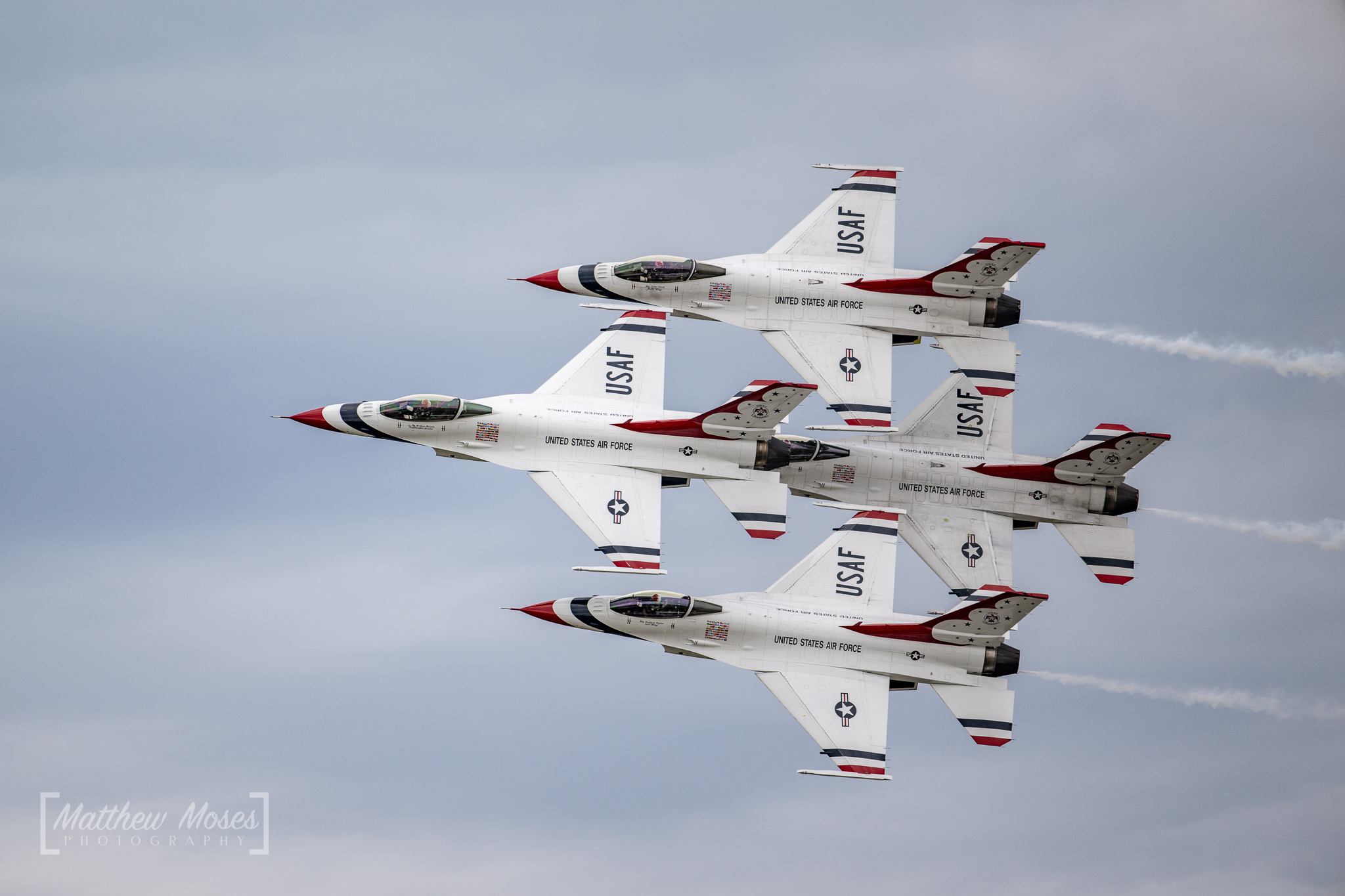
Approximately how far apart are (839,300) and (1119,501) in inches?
392

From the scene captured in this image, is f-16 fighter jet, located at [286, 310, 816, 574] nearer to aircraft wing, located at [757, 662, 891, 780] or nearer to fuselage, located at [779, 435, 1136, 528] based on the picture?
fuselage, located at [779, 435, 1136, 528]

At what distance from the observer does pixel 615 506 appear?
222 feet

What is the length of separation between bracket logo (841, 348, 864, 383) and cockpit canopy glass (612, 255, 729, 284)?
14.0 feet

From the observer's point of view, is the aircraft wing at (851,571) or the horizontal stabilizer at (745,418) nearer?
the horizontal stabilizer at (745,418)

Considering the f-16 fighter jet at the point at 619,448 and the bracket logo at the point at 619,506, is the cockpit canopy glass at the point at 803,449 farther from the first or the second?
the bracket logo at the point at 619,506

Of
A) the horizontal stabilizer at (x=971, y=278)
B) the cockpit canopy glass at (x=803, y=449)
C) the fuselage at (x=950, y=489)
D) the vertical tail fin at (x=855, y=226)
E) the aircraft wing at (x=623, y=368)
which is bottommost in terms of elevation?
the fuselage at (x=950, y=489)

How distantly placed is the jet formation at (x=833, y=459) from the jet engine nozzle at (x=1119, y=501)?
85mm

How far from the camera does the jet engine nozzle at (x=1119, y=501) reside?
227 ft

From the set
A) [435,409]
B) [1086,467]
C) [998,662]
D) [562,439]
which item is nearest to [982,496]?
[1086,467]

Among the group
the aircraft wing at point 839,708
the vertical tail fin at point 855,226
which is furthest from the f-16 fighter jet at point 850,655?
the vertical tail fin at point 855,226

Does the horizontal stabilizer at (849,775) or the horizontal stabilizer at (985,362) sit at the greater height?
the horizontal stabilizer at (985,362)

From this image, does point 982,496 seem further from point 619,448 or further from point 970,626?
point 619,448

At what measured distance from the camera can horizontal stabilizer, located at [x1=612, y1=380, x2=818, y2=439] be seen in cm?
6700

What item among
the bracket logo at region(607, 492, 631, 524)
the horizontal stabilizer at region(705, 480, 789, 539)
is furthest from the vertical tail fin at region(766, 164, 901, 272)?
the bracket logo at region(607, 492, 631, 524)
